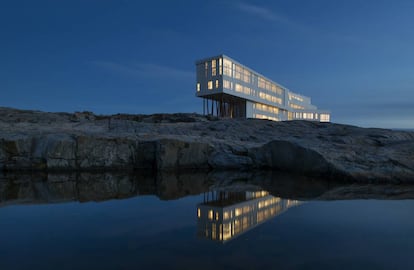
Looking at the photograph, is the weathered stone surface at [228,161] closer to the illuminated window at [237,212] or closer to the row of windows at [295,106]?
the illuminated window at [237,212]

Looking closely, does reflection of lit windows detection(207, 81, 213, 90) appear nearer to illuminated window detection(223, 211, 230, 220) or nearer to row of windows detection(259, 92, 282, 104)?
row of windows detection(259, 92, 282, 104)

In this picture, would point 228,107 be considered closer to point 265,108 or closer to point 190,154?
point 265,108

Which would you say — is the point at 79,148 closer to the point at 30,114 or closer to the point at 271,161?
the point at 271,161

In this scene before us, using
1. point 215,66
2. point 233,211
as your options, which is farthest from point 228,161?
point 215,66

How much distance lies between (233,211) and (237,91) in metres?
39.5

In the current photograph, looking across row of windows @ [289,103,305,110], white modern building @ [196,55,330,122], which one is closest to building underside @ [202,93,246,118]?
white modern building @ [196,55,330,122]

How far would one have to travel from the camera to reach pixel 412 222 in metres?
5.72

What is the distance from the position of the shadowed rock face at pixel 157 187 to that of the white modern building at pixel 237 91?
30.9m

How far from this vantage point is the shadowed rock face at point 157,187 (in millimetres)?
8273

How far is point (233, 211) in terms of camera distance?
6664 mm

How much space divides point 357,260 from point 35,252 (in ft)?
18.0

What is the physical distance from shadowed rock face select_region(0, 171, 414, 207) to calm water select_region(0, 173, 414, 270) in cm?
14

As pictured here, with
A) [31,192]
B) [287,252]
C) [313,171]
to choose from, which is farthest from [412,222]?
[31,192]

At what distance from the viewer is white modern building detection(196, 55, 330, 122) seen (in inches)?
1639
